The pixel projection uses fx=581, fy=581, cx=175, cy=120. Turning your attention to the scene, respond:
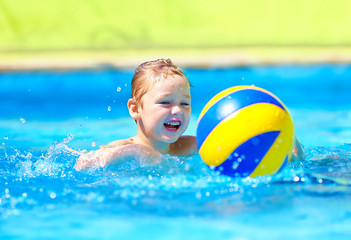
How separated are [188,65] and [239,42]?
5.64 feet

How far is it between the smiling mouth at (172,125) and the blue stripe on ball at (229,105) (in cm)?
53

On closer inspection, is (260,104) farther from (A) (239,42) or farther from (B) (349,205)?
(A) (239,42)

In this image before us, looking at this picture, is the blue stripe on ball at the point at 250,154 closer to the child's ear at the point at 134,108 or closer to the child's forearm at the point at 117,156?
the child's forearm at the point at 117,156

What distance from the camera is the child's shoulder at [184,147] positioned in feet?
13.5

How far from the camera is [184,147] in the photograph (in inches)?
164

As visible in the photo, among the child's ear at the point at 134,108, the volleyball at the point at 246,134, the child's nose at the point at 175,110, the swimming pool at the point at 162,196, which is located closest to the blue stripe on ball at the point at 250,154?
the volleyball at the point at 246,134

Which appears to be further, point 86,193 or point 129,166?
point 129,166

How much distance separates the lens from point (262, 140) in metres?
3.04

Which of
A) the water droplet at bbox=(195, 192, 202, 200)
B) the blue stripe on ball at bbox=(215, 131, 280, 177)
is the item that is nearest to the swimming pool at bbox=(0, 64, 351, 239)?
the water droplet at bbox=(195, 192, 202, 200)

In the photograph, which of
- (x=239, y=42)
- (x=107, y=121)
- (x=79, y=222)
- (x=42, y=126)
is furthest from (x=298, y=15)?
(x=79, y=222)

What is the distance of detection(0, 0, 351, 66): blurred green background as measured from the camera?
30.2ft

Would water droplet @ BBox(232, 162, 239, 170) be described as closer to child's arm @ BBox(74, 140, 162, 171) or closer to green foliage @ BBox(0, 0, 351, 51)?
child's arm @ BBox(74, 140, 162, 171)

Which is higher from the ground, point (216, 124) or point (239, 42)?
point (239, 42)

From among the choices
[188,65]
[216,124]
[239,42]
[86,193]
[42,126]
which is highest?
[239,42]
